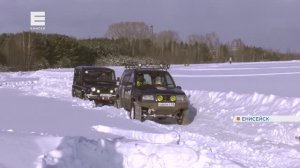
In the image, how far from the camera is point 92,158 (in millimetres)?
7980

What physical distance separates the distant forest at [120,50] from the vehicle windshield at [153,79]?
2227 inches

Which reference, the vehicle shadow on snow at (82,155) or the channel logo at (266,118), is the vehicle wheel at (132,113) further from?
the vehicle shadow on snow at (82,155)

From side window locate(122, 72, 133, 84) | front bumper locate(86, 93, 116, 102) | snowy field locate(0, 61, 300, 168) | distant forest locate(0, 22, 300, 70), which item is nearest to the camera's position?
snowy field locate(0, 61, 300, 168)

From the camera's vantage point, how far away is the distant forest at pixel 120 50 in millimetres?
72688

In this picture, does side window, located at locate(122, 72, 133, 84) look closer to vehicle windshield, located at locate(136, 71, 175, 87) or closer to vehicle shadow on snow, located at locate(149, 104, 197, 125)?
vehicle windshield, located at locate(136, 71, 175, 87)

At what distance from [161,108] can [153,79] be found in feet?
5.51

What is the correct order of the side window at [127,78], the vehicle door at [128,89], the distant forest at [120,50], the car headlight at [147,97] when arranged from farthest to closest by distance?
the distant forest at [120,50]
the side window at [127,78]
the vehicle door at [128,89]
the car headlight at [147,97]

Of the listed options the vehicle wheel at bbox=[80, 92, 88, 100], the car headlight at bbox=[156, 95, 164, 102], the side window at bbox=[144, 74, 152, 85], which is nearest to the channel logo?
the car headlight at bbox=[156, 95, 164, 102]

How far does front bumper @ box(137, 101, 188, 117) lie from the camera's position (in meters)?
14.1

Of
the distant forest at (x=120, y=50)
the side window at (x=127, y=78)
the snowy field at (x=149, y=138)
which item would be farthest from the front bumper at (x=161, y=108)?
the distant forest at (x=120, y=50)

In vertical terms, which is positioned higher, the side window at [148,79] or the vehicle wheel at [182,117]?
the side window at [148,79]

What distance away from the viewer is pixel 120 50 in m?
98.7

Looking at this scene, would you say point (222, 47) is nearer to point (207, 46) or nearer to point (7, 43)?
point (207, 46)

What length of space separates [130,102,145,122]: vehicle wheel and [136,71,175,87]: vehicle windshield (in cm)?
93
